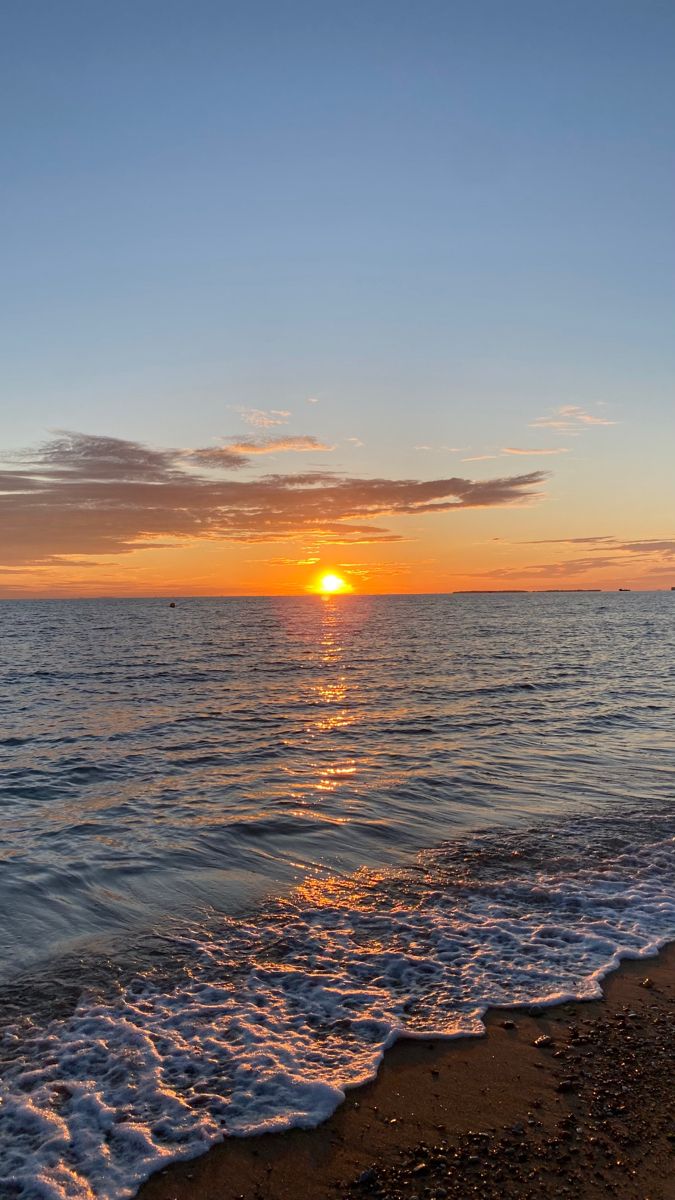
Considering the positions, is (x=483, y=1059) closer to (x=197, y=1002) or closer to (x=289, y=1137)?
(x=289, y=1137)

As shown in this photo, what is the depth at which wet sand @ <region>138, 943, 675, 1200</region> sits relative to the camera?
15.7ft

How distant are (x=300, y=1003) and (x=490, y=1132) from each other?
2.73m

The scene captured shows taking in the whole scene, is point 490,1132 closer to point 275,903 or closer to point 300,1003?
point 300,1003

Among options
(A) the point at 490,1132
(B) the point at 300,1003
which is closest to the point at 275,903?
(B) the point at 300,1003

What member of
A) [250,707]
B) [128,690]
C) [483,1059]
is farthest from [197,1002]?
[128,690]

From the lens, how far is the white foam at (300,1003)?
5516 millimetres

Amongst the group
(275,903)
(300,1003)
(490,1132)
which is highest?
(490,1132)

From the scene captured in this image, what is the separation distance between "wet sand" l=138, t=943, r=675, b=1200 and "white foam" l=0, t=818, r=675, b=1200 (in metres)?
0.28

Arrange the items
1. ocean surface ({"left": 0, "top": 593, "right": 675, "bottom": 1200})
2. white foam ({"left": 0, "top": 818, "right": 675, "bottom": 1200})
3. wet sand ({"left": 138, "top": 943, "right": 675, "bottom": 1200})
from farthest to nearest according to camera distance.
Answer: ocean surface ({"left": 0, "top": 593, "right": 675, "bottom": 1200}) → white foam ({"left": 0, "top": 818, "right": 675, "bottom": 1200}) → wet sand ({"left": 138, "top": 943, "right": 675, "bottom": 1200})

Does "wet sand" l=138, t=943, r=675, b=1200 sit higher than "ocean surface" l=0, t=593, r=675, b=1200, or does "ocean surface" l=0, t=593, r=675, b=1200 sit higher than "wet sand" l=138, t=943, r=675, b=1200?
"wet sand" l=138, t=943, r=675, b=1200

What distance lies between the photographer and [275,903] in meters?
10.1

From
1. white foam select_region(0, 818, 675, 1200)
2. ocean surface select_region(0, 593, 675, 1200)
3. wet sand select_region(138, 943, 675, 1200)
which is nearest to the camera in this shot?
wet sand select_region(138, 943, 675, 1200)

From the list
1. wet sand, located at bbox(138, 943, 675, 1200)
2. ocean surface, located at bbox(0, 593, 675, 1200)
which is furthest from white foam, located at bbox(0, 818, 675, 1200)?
wet sand, located at bbox(138, 943, 675, 1200)

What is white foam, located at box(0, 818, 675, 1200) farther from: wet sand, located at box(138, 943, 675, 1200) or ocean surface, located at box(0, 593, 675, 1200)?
wet sand, located at box(138, 943, 675, 1200)
